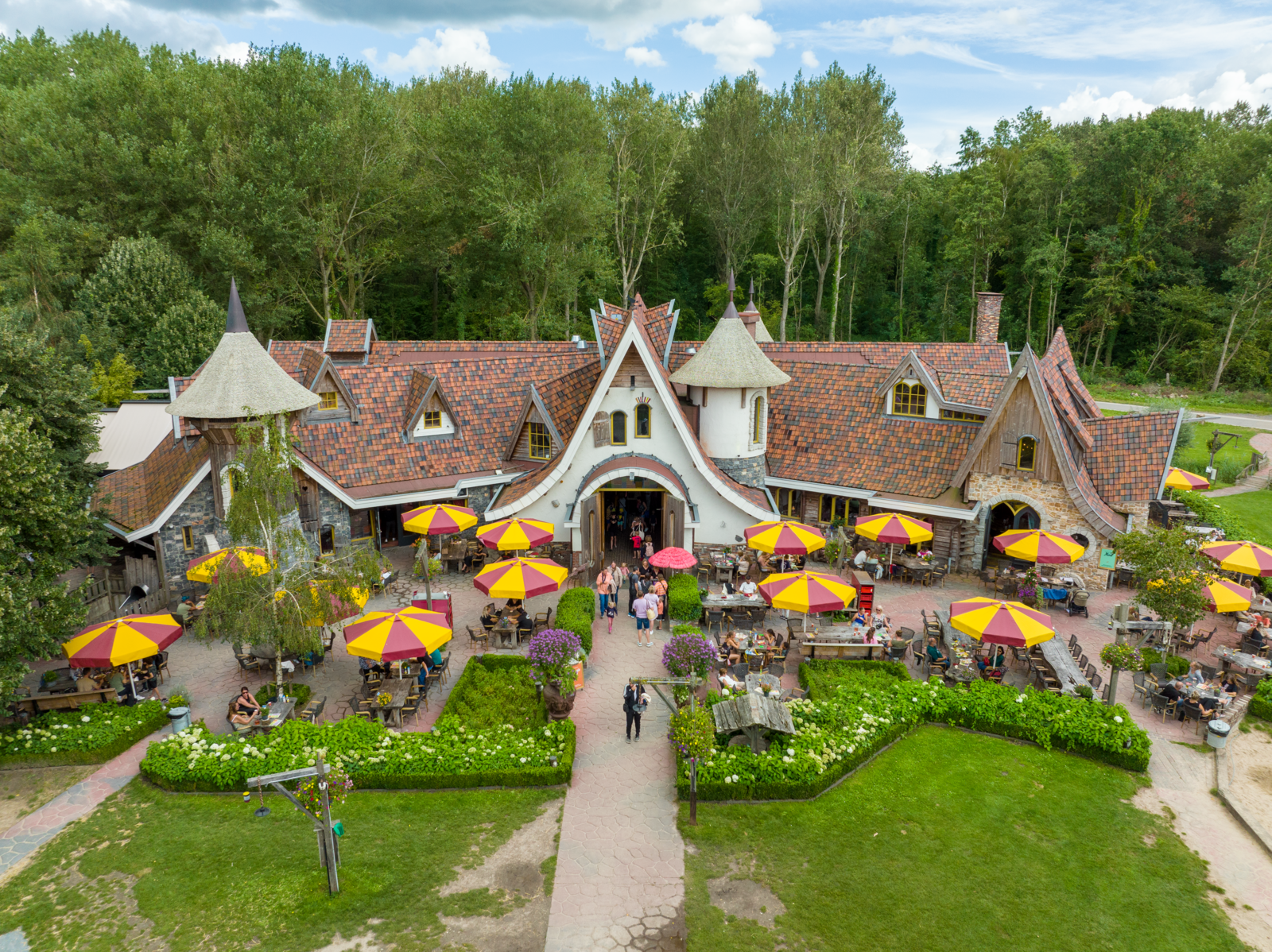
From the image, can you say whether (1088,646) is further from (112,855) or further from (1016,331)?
(1016,331)

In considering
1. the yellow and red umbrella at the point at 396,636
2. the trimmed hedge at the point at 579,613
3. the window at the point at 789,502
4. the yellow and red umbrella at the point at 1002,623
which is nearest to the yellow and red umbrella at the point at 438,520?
the trimmed hedge at the point at 579,613

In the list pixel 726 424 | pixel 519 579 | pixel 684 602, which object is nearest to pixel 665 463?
pixel 726 424

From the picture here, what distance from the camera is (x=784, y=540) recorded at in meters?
24.2

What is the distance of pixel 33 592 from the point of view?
16.9 meters

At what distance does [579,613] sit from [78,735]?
39.5 ft

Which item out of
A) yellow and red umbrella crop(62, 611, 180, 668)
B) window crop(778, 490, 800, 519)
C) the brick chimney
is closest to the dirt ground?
yellow and red umbrella crop(62, 611, 180, 668)

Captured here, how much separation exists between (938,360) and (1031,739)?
80.4 feet

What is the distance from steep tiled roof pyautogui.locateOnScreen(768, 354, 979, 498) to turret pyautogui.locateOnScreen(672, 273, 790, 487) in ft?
7.46

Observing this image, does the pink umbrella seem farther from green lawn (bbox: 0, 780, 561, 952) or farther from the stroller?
the stroller

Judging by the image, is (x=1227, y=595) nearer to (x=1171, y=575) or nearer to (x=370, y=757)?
(x=1171, y=575)

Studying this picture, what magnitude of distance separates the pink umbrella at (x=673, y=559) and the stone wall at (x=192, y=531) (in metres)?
14.2

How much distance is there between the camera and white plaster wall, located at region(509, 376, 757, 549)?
2700 centimetres

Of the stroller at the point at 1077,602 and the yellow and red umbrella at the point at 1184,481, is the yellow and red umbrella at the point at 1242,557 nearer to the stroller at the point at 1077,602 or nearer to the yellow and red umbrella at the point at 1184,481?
the stroller at the point at 1077,602

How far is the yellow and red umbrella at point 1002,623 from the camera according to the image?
717 inches
